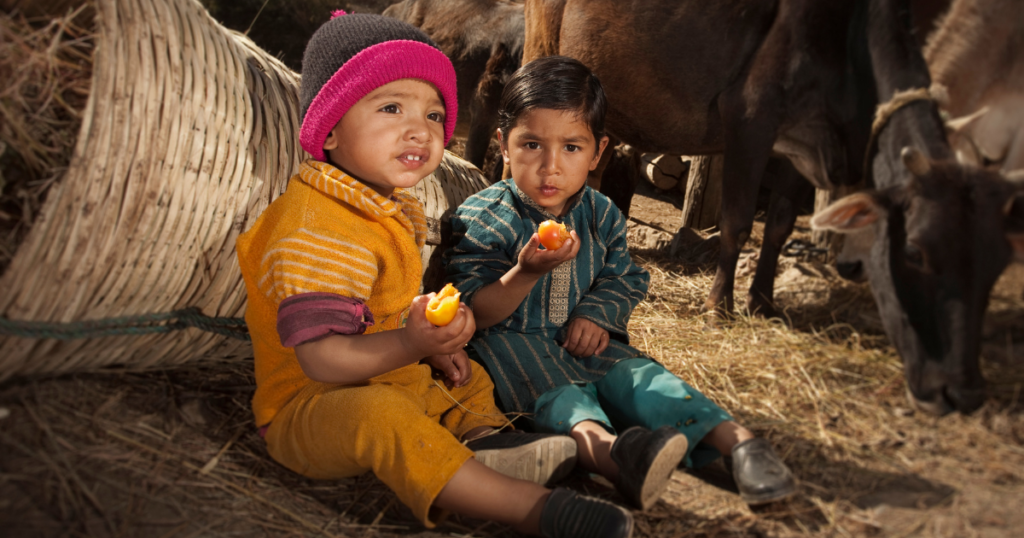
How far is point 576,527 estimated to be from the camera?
142 cm

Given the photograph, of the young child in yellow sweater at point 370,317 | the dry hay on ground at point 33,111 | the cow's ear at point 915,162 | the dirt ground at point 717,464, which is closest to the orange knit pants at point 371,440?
the young child in yellow sweater at point 370,317

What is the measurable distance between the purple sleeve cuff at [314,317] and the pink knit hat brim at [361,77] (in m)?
0.45

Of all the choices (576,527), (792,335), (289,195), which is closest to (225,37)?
(289,195)

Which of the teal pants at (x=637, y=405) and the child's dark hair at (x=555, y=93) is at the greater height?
the child's dark hair at (x=555, y=93)

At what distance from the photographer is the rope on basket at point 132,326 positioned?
1.54 m

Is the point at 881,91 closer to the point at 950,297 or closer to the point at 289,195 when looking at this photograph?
the point at 950,297

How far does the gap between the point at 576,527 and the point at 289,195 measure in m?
1.10

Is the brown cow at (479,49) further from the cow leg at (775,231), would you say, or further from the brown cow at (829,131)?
the cow leg at (775,231)

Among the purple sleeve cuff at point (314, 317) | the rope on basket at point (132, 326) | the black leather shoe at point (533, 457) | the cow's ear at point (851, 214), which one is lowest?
the black leather shoe at point (533, 457)

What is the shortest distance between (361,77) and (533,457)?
1084 millimetres

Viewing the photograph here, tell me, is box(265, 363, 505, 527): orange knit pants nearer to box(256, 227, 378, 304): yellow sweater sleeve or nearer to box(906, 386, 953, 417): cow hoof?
box(256, 227, 378, 304): yellow sweater sleeve

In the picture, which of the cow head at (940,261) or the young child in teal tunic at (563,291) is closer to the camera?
the cow head at (940,261)

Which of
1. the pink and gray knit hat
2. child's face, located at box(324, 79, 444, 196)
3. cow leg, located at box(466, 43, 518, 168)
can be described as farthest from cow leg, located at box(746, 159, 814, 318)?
cow leg, located at box(466, 43, 518, 168)

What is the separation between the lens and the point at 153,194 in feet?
5.68
